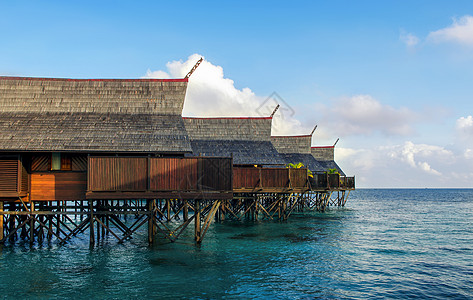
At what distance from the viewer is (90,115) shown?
22.5 metres

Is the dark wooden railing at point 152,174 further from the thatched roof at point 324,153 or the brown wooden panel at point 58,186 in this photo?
the thatched roof at point 324,153

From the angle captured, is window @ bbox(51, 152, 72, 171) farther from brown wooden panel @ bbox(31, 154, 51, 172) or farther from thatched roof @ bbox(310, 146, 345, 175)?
thatched roof @ bbox(310, 146, 345, 175)

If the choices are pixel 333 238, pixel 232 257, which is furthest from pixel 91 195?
pixel 333 238

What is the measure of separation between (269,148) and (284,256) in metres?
19.5

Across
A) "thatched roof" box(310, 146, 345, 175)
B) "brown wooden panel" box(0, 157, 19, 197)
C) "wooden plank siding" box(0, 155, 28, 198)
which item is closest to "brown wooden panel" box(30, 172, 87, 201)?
"wooden plank siding" box(0, 155, 28, 198)

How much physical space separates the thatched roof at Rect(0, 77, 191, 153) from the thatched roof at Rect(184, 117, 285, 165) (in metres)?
13.2

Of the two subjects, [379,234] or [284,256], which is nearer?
[284,256]

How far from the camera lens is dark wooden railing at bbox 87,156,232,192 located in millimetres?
18750

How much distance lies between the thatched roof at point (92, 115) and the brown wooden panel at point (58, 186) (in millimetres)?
1501

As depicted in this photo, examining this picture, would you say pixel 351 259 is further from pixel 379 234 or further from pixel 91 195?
pixel 91 195

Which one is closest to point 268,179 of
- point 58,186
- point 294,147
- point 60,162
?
point 60,162

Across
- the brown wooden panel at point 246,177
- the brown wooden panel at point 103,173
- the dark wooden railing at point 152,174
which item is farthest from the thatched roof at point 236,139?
the brown wooden panel at point 103,173

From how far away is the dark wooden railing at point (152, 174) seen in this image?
61.5 ft

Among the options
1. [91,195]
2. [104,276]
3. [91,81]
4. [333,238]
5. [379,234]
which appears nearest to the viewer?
[104,276]
